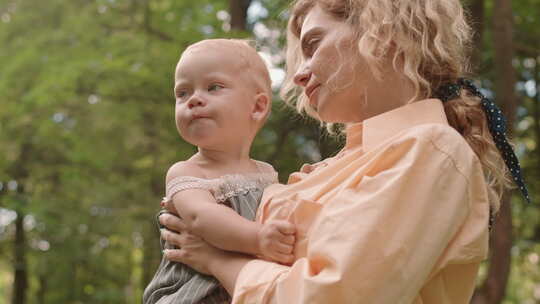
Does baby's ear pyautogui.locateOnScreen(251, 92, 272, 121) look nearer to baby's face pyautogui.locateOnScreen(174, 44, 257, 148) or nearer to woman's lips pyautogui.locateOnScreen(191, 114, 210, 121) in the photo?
baby's face pyautogui.locateOnScreen(174, 44, 257, 148)

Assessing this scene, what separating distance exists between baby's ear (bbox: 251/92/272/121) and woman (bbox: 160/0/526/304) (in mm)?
267

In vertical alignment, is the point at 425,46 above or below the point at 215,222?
above

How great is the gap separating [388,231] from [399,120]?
1.44 ft

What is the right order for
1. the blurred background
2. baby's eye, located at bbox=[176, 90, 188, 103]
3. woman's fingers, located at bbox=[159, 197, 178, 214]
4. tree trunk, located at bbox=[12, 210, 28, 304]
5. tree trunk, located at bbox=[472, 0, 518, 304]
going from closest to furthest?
woman's fingers, located at bbox=[159, 197, 178, 214], baby's eye, located at bbox=[176, 90, 188, 103], tree trunk, located at bbox=[472, 0, 518, 304], the blurred background, tree trunk, located at bbox=[12, 210, 28, 304]

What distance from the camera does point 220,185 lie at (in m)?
2.22

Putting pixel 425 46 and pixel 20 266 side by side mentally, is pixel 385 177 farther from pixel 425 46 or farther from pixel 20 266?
pixel 20 266

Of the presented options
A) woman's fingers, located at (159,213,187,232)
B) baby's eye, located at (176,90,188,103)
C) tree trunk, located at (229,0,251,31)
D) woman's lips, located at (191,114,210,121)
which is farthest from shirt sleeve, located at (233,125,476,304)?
tree trunk, located at (229,0,251,31)

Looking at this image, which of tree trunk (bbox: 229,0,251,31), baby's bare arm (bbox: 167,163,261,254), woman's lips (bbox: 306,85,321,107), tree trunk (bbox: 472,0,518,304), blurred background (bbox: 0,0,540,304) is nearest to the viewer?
baby's bare arm (bbox: 167,163,261,254)

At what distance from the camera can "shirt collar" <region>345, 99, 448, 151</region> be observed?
6.18 ft

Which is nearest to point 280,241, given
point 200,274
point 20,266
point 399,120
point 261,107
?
point 200,274

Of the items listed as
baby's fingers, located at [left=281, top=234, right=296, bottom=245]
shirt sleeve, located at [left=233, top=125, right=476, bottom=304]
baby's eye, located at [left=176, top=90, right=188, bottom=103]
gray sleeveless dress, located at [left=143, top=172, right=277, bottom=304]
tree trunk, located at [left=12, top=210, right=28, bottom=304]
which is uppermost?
shirt sleeve, located at [left=233, top=125, right=476, bottom=304]

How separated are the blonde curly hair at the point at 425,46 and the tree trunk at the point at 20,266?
12112 mm

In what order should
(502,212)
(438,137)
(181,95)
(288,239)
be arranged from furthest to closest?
1. (502,212)
2. (181,95)
3. (288,239)
4. (438,137)

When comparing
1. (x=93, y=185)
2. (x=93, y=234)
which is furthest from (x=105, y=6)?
(x=93, y=234)
